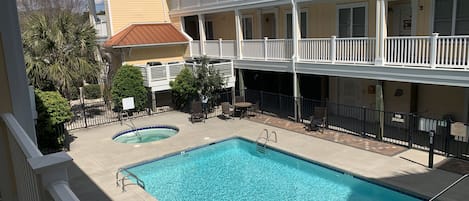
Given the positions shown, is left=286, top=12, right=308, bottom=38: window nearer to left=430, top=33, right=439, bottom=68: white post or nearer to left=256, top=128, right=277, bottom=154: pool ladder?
left=256, top=128, right=277, bottom=154: pool ladder

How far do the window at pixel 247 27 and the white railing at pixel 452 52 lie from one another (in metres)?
11.8

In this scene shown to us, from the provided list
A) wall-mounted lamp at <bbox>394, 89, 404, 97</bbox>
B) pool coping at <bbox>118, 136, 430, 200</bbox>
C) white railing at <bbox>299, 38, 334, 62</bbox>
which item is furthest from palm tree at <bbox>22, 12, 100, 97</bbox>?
wall-mounted lamp at <bbox>394, 89, 404, 97</bbox>

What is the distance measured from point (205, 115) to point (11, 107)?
16.1 metres

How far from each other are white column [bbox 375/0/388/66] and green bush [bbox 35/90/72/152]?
12696 mm

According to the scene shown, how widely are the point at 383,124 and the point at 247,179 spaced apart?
650 centimetres

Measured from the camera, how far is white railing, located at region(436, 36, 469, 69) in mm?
11992

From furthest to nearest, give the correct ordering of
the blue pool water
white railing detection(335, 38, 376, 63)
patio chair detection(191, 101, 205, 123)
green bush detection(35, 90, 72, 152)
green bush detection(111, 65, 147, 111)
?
1. green bush detection(111, 65, 147, 111)
2. patio chair detection(191, 101, 205, 123)
3. white railing detection(335, 38, 376, 63)
4. green bush detection(35, 90, 72, 152)
5. the blue pool water

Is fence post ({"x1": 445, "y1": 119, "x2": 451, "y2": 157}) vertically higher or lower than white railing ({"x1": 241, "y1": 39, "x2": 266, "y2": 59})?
lower

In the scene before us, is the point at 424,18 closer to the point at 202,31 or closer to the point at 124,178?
the point at 124,178

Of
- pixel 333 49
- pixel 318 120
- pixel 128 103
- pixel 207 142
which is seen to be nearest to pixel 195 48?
pixel 128 103

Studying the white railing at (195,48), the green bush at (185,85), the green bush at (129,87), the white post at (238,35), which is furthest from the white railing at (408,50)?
the green bush at (129,87)

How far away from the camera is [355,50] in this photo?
15.5m

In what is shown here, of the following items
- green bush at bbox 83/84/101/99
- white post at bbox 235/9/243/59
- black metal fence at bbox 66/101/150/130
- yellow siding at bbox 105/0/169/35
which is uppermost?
yellow siding at bbox 105/0/169/35

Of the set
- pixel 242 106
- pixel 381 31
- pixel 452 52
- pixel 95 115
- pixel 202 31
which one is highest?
pixel 202 31
